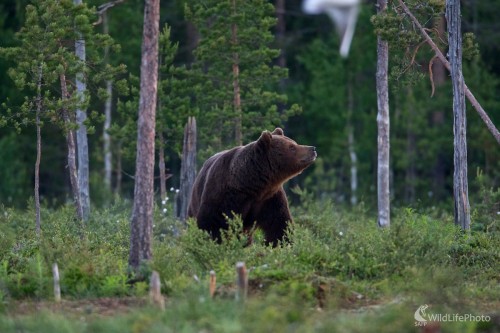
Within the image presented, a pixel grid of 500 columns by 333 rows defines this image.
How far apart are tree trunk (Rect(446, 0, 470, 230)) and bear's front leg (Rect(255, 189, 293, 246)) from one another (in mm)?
2918

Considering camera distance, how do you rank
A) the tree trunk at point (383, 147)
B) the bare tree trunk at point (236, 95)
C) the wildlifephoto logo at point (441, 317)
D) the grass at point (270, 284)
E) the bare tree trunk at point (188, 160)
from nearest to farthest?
the grass at point (270, 284) < the wildlifephoto logo at point (441, 317) < the tree trunk at point (383, 147) < the bare tree trunk at point (188, 160) < the bare tree trunk at point (236, 95)

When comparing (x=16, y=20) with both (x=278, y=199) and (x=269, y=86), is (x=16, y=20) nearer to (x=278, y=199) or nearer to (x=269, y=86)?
(x=269, y=86)

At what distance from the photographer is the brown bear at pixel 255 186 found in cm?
1605

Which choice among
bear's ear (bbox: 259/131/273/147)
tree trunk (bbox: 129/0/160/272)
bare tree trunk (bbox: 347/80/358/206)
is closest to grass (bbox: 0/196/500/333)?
tree trunk (bbox: 129/0/160/272)

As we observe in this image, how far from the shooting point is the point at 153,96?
40.9ft

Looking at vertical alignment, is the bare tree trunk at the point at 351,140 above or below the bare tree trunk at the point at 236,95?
below

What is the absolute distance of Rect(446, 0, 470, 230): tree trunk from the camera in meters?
17.1

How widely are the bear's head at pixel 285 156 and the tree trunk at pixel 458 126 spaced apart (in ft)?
8.49

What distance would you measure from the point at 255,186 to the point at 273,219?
64 cm

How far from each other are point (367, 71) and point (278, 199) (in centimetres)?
2169

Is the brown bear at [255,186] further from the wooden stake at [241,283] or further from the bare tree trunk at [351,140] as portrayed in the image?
the bare tree trunk at [351,140]

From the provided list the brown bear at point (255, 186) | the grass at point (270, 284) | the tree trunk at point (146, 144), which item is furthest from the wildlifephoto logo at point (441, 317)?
the brown bear at point (255, 186)

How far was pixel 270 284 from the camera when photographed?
11.8 meters

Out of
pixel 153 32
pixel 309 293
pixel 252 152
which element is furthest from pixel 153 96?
pixel 252 152
